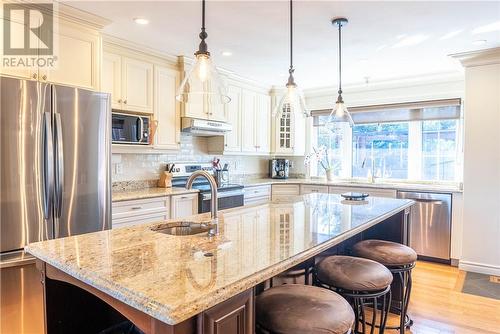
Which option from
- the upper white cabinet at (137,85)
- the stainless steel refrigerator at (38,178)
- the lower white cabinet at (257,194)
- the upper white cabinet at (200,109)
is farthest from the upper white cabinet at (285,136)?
the stainless steel refrigerator at (38,178)

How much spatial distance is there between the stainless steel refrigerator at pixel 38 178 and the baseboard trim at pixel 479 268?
3.95 meters

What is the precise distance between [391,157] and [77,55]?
4.30m

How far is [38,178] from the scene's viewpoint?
2.18 meters

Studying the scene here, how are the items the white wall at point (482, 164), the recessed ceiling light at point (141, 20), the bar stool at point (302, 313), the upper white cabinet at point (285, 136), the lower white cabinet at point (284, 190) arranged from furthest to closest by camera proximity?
the upper white cabinet at point (285, 136) → the lower white cabinet at point (284, 190) → the white wall at point (482, 164) → the recessed ceiling light at point (141, 20) → the bar stool at point (302, 313)

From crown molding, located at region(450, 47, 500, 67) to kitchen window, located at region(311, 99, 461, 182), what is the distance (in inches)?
29.8

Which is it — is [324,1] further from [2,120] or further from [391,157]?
[391,157]

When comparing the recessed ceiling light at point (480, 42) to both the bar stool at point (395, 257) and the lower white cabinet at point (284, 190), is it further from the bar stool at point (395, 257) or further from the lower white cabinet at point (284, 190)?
the lower white cabinet at point (284, 190)

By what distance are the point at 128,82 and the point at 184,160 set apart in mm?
1292

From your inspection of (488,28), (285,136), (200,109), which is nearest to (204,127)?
(200,109)

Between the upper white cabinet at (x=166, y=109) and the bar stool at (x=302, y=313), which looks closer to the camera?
the bar stool at (x=302, y=313)

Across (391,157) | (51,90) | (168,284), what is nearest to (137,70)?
(51,90)

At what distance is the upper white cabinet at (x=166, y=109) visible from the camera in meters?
3.59

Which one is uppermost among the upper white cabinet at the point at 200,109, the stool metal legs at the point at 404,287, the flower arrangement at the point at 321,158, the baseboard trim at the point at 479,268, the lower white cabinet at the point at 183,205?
the upper white cabinet at the point at 200,109

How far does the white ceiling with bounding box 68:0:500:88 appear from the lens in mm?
2469
